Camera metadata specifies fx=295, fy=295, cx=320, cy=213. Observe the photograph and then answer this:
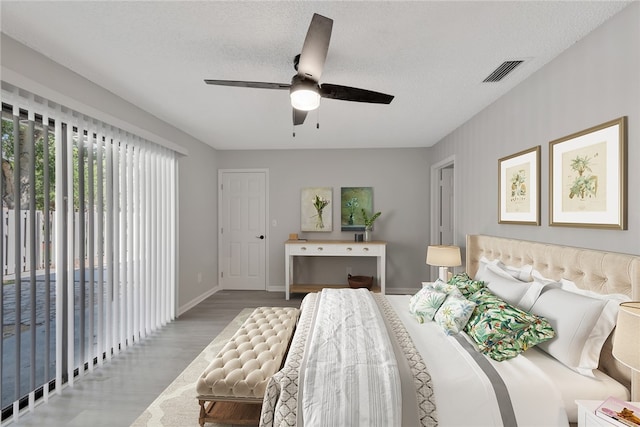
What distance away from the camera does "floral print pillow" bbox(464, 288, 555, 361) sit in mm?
1607

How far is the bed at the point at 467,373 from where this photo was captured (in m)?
1.36

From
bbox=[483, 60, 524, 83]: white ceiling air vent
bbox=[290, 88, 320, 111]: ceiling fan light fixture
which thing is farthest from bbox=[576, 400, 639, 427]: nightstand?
bbox=[483, 60, 524, 83]: white ceiling air vent

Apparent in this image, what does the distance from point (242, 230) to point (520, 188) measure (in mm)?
4086

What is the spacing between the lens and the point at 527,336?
161 centimetres

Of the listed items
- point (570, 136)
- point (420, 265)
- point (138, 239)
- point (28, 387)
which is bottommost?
point (28, 387)

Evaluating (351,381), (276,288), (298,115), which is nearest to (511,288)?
(351,381)

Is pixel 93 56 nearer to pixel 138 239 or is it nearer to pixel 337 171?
pixel 138 239

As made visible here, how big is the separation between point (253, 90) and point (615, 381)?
9.90 ft

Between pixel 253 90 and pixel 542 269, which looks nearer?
pixel 542 269

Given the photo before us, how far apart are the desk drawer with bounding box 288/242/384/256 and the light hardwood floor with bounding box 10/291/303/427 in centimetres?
136

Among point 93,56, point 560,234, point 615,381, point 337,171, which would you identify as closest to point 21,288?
point 93,56

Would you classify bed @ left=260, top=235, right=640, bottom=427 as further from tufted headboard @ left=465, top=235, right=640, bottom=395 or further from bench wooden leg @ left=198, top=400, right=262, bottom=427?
bench wooden leg @ left=198, top=400, right=262, bottom=427

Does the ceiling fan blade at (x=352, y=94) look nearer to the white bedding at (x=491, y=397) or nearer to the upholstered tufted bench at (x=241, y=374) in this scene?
the white bedding at (x=491, y=397)

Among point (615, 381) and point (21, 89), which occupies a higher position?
point (21, 89)
